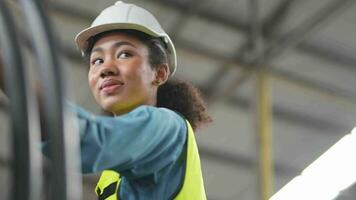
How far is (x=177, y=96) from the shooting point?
183cm

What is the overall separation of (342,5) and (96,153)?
4.92m

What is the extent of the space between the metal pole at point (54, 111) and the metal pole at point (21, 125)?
0.06 feet

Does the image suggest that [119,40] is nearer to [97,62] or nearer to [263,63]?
[97,62]

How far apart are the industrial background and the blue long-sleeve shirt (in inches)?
152

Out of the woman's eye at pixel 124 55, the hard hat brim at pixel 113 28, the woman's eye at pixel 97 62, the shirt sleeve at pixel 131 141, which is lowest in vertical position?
the shirt sleeve at pixel 131 141

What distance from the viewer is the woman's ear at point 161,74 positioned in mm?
1694

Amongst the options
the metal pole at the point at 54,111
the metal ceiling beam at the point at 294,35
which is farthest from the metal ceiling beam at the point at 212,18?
the metal pole at the point at 54,111

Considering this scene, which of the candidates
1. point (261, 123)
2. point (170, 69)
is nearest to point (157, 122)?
point (170, 69)

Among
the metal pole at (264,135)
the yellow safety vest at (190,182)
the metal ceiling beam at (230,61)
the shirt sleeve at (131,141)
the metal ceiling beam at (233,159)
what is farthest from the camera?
the metal ceiling beam at (233,159)

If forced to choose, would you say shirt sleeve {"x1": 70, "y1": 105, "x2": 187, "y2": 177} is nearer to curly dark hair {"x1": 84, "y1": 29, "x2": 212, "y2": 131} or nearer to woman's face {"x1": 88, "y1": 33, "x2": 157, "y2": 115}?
woman's face {"x1": 88, "y1": 33, "x2": 157, "y2": 115}

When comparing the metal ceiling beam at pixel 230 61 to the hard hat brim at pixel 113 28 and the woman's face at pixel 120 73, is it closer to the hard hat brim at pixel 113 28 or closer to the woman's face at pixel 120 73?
the hard hat brim at pixel 113 28

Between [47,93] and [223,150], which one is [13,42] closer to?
[47,93]

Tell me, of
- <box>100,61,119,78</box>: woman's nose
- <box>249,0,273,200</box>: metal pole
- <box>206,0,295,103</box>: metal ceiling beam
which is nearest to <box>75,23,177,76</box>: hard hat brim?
<box>100,61,119,78</box>: woman's nose

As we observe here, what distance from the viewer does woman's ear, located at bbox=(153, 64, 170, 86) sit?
169cm
